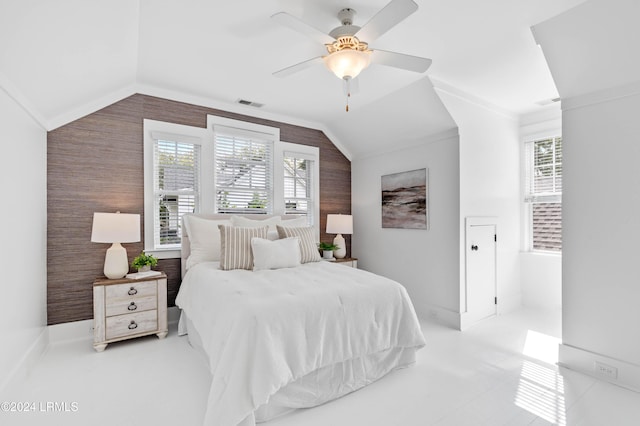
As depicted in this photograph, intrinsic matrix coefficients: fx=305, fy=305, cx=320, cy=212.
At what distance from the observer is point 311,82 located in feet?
10.9

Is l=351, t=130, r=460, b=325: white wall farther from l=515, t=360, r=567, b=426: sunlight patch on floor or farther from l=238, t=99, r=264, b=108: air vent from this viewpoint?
l=238, t=99, r=264, b=108: air vent

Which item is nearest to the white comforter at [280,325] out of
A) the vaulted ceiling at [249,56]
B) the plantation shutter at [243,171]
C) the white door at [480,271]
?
the plantation shutter at [243,171]

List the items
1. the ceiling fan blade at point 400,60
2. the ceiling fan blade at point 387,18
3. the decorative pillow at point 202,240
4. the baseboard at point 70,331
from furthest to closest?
the decorative pillow at point 202,240
the baseboard at point 70,331
the ceiling fan blade at point 400,60
the ceiling fan blade at point 387,18

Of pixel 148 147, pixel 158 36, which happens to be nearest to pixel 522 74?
pixel 158 36

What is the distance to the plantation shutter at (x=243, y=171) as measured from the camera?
392 cm

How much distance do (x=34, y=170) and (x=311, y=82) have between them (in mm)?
2688

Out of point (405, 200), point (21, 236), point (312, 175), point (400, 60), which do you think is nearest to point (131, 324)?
point (21, 236)

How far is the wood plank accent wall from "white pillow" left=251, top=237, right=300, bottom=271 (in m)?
1.19

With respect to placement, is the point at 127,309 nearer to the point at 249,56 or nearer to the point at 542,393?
the point at 249,56

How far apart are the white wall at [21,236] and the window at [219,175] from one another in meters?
0.89

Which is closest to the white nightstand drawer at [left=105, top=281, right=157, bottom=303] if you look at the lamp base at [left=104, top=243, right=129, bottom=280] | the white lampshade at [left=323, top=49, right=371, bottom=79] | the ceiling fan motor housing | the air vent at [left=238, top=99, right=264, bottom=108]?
the lamp base at [left=104, top=243, right=129, bottom=280]

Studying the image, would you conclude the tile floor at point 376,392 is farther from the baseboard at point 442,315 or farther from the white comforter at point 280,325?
the baseboard at point 442,315

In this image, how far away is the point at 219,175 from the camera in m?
3.91

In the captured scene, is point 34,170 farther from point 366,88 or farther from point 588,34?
point 588,34
